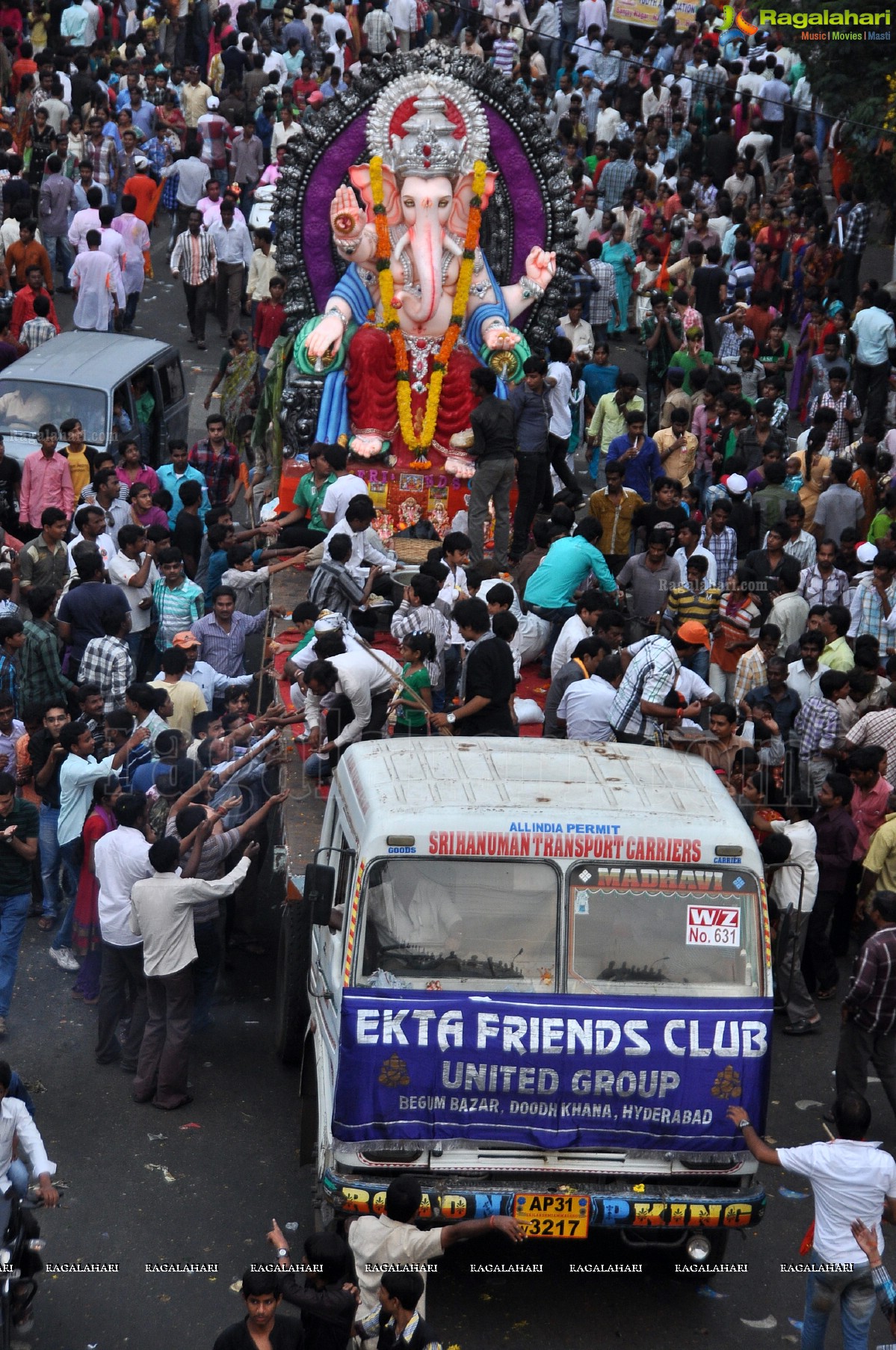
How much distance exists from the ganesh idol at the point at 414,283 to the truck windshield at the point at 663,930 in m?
7.59

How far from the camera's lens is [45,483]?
1371 centimetres

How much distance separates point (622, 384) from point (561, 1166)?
914 centimetres

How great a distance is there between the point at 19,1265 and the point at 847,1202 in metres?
2.98

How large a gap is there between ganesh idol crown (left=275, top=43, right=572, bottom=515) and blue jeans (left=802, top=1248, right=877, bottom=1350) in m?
8.43

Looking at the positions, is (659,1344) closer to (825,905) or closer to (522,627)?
(825,905)

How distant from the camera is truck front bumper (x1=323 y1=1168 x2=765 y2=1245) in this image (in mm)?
7281

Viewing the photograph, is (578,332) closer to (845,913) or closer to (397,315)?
(397,315)

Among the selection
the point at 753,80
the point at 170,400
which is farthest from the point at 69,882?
the point at 753,80

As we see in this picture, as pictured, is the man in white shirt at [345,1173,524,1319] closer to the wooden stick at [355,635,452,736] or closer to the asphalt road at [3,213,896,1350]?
the asphalt road at [3,213,896,1350]

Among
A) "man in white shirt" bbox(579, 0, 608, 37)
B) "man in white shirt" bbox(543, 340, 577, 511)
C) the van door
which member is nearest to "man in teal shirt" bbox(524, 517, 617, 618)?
"man in white shirt" bbox(543, 340, 577, 511)

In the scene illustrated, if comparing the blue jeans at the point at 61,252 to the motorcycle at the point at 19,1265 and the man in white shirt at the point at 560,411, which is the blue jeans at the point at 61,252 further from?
the motorcycle at the point at 19,1265

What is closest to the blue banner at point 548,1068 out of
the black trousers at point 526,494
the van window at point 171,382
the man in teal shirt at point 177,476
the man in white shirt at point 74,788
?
the man in white shirt at point 74,788

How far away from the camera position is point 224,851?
9438mm

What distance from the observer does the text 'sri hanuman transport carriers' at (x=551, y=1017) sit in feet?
24.1
